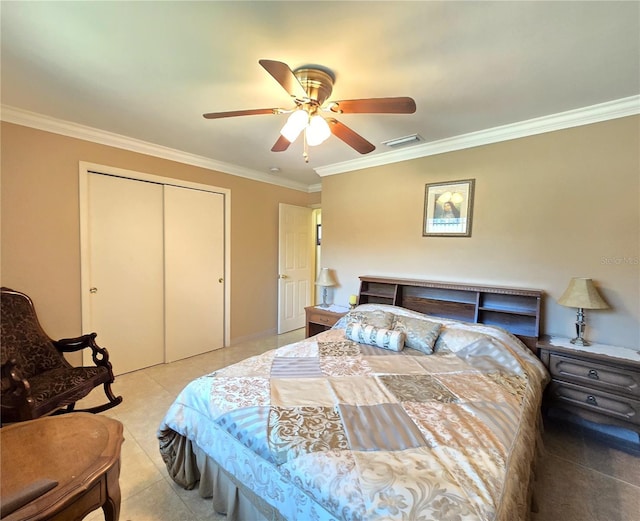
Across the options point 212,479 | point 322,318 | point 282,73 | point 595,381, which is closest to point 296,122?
point 282,73

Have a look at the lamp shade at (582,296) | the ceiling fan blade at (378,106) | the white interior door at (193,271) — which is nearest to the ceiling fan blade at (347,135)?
the ceiling fan blade at (378,106)

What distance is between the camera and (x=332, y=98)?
213 cm

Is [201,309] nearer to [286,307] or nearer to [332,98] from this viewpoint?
[286,307]

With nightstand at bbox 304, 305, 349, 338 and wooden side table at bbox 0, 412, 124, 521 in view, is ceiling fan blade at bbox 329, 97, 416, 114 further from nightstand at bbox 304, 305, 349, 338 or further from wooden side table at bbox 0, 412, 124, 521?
nightstand at bbox 304, 305, 349, 338

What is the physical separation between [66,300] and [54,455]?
7.47 ft

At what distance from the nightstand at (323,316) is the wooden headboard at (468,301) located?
0.99 feet

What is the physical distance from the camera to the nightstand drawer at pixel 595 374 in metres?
1.94

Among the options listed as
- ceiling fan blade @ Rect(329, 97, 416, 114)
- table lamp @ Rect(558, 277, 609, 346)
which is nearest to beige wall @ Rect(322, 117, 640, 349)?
table lamp @ Rect(558, 277, 609, 346)

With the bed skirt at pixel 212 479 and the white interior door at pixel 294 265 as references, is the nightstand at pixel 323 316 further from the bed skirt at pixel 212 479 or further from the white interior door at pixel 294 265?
the bed skirt at pixel 212 479

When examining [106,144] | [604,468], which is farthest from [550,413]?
[106,144]

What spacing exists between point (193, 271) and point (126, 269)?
29.0 inches

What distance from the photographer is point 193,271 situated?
3.68m

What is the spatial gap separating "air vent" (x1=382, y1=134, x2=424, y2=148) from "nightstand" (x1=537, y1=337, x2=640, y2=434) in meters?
2.09

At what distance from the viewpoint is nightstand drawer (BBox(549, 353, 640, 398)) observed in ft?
6.37
